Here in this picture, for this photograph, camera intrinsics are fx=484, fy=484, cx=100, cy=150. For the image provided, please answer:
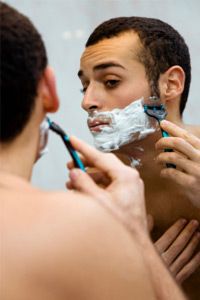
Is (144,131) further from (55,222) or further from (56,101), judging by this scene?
(55,222)

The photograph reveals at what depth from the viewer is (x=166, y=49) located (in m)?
1.42

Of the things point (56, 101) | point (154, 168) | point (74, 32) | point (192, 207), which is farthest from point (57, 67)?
point (56, 101)

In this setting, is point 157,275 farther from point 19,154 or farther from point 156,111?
point 156,111

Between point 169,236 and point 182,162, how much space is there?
20 centimetres

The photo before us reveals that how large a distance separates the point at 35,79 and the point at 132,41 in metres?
0.74

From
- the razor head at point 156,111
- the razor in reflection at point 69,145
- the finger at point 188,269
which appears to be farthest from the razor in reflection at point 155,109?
the razor in reflection at point 69,145

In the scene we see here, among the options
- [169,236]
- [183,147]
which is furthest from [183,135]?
[169,236]

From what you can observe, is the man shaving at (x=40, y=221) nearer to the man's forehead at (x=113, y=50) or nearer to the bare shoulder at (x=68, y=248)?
the bare shoulder at (x=68, y=248)

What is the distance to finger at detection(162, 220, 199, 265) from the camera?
1215 mm

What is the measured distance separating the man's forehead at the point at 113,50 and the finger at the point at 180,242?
0.49 m

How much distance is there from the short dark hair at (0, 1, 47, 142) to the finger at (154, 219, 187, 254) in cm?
65

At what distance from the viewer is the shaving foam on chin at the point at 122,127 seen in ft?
4.30

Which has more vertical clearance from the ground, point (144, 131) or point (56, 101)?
point (56, 101)


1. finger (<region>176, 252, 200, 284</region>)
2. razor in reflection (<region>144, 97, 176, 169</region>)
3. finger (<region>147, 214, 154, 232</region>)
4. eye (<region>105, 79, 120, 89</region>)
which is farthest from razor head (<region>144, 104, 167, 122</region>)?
finger (<region>176, 252, 200, 284</region>)
